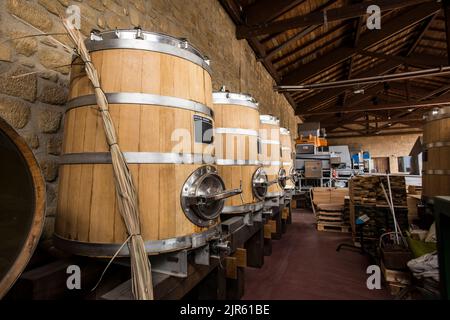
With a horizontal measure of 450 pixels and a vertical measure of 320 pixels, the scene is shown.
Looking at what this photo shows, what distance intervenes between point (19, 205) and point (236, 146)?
166cm

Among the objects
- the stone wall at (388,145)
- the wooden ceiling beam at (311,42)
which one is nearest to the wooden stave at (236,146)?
the wooden ceiling beam at (311,42)

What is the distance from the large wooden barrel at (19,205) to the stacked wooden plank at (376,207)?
4331 millimetres

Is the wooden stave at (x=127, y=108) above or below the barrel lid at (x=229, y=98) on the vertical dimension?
below

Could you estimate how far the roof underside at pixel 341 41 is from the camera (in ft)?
16.3

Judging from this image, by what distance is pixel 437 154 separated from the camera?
327 cm

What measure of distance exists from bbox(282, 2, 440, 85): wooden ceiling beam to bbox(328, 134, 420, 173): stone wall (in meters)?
12.0

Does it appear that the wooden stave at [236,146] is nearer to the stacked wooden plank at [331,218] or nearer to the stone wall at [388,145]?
the stacked wooden plank at [331,218]

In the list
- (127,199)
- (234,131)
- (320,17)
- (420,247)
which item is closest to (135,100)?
(127,199)

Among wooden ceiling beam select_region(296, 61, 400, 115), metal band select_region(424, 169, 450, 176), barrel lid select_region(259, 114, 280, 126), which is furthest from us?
wooden ceiling beam select_region(296, 61, 400, 115)

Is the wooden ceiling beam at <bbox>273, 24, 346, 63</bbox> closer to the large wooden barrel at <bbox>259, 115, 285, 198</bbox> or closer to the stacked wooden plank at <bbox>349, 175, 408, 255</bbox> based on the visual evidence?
the stacked wooden plank at <bbox>349, 175, 408, 255</bbox>

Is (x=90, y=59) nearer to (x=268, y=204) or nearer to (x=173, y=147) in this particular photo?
(x=173, y=147)

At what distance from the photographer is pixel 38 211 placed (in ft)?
2.79

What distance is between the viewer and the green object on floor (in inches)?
105

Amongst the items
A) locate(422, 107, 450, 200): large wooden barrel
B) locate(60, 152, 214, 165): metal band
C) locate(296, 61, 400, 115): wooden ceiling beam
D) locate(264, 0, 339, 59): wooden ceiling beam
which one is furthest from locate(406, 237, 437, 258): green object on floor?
locate(296, 61, 400, 115): wooden ceiling beam
